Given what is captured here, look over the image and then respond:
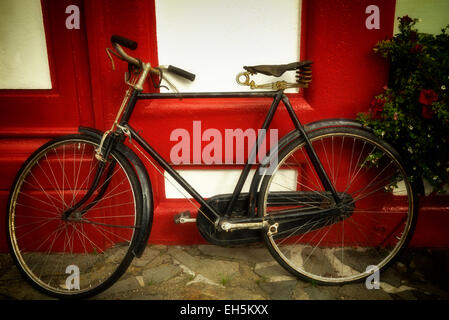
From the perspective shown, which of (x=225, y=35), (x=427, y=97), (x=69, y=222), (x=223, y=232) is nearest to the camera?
(x=427, y=97)

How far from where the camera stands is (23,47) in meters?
2.54

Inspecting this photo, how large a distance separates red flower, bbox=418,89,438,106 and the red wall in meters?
0.41

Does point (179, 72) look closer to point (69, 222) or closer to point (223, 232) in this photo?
Result: point (223, 232)

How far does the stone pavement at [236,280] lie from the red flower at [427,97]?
1.32 metres

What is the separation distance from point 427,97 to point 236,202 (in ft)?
5.00

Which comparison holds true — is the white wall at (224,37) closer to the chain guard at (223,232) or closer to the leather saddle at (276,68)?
the leather saddle at (276,68)

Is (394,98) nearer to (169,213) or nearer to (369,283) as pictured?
(369,283)

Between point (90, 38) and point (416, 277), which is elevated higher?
point (90, 38)

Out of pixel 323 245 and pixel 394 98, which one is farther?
pixel 323 245

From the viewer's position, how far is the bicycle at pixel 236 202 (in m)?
2.17

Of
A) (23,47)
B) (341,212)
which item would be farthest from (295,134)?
(23,47)

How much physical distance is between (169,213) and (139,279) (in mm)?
599
